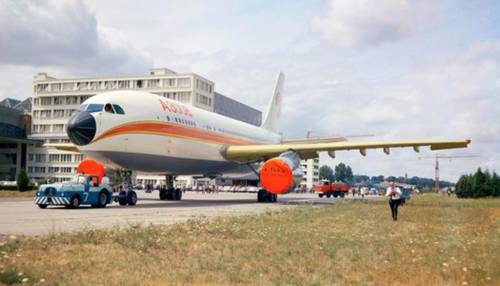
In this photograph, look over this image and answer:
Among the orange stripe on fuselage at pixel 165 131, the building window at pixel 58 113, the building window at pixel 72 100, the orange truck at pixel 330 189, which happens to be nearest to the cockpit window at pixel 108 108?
the orange stripe on fuselage at pixel 165 131

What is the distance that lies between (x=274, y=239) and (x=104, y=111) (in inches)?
579

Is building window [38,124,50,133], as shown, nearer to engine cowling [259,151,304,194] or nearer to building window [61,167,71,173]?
building window [61,167,71,173]

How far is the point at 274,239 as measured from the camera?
38.3 ft

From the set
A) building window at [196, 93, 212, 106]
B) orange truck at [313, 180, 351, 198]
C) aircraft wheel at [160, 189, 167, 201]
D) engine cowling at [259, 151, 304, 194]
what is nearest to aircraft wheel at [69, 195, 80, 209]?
engine cowling at [259, 151, 304, 194]

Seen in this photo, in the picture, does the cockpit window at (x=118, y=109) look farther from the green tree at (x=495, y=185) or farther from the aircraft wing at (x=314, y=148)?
the green tree at (x=495, y=185)

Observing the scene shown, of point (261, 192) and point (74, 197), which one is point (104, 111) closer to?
point (74, 197)

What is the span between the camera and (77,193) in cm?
→ 2420

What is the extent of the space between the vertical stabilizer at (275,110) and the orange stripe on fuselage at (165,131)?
13570 millimetres

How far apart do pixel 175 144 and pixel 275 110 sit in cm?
2212

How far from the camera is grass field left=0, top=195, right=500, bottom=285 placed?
289 inches

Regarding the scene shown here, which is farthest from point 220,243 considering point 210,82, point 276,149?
point 210,82

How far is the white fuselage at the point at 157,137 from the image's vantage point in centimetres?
2403

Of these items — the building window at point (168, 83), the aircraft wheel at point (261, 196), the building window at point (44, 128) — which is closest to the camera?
the aircraft wheel at point (261, 196)

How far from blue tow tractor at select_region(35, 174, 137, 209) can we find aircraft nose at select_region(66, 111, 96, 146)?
92.7 inches
